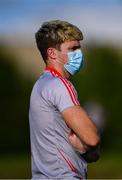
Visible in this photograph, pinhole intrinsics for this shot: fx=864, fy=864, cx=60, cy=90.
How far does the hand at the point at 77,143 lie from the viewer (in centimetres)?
698

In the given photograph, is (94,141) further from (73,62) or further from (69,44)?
(69,44)

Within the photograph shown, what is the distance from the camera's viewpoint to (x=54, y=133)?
7039 millimetres

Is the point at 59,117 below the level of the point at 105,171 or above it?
above

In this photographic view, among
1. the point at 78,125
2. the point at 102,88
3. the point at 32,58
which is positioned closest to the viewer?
the point at 78,125

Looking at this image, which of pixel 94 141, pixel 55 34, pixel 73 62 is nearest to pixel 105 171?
pixel 73 62

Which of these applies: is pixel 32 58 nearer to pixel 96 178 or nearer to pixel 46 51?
pixel 96 178

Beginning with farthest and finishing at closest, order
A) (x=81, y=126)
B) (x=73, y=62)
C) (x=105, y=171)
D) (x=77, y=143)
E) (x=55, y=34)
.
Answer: (x=105, y=171) < (x=73, y=62) < (x=55, y=34) < (x=77, y=143) < (x=81, y=126)

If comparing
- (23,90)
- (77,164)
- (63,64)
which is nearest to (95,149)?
(77,164)

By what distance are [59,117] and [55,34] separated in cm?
71

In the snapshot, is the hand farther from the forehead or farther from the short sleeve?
the forehead

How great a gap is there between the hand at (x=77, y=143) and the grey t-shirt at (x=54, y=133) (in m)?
0.03

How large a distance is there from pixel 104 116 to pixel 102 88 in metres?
1.35

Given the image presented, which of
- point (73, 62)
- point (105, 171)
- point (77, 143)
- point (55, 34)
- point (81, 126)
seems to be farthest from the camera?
point (105, 171)

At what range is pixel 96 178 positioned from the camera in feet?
61.2
